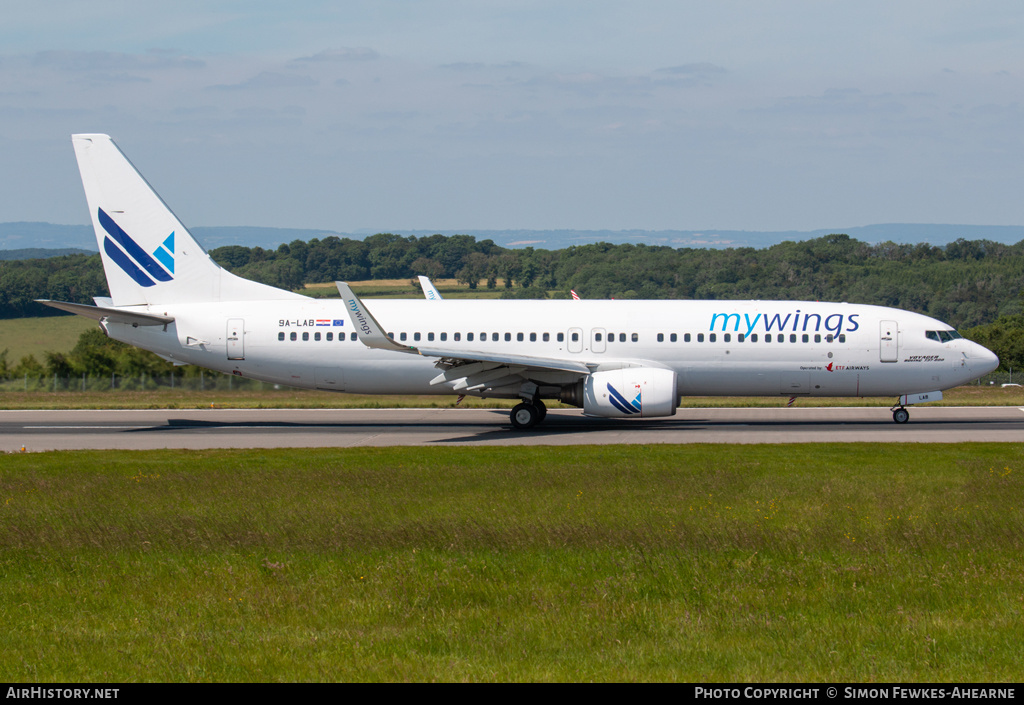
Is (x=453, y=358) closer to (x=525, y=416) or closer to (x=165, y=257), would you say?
(x=525, y=416)

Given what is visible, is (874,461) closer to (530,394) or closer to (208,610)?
(530,394)

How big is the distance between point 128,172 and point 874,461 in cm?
2407

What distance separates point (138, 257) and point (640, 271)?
3630 inches

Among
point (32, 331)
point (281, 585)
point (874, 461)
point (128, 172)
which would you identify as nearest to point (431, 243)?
point (32, 331)

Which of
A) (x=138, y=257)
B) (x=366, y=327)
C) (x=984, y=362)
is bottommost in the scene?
(x=984, y=362)

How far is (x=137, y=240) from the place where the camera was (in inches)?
1260

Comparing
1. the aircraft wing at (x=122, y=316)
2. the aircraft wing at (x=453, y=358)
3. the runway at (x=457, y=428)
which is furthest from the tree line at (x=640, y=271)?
the aircraft wing at (x=453, y=358)

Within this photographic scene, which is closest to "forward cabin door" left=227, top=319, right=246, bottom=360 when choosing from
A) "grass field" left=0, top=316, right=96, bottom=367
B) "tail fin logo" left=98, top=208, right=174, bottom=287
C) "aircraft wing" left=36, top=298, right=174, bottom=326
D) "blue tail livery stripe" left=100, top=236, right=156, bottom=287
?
"aircraft wing" left=36, top=298, right=174, bottom=326

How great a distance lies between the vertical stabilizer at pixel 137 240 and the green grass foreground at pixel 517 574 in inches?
521

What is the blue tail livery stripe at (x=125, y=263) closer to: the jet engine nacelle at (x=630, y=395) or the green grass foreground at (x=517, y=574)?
the green grass foreground at (x=517, y=574)

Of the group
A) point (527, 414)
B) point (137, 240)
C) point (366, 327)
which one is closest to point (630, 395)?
point (527, 414)

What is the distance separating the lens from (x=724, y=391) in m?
31.5

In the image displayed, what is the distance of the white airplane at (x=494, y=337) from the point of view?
31.0m

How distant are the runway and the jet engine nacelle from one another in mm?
691
